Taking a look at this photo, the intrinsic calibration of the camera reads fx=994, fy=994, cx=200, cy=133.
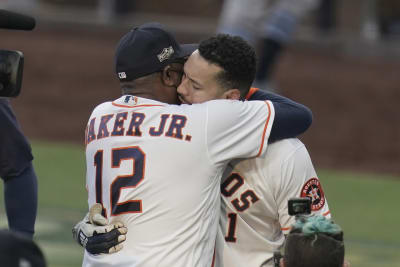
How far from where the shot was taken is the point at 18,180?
457cm

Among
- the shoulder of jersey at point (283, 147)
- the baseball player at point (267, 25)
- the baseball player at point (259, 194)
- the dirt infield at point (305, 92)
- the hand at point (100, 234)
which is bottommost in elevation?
the dirt infield at point (305, 92)

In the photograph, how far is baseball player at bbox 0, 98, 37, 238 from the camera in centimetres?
448

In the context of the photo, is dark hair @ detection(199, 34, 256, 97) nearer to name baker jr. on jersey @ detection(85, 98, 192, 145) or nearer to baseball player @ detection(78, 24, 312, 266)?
baseball player @ detection(78, 24, 312, 266)

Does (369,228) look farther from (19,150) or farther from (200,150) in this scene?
(200,150)

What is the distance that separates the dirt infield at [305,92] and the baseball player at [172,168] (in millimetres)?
8614

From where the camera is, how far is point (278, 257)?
3488 millimetres

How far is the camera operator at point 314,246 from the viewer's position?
9.55 ft

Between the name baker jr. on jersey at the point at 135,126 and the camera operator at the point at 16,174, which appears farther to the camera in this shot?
the camera operator at the point at 16,174

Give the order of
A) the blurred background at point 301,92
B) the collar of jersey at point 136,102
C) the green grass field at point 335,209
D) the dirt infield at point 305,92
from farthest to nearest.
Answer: the dirt infield at point 305,92 → the blurred background at point 301,92 → the green grass field at point 335,209 → the collar of jersey at point 136,102

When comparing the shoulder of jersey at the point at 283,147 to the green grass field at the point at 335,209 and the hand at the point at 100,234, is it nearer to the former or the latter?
the hand at the point at 100,234

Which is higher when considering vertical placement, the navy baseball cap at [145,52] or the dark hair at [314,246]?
the navy baseball cap at [145,52]

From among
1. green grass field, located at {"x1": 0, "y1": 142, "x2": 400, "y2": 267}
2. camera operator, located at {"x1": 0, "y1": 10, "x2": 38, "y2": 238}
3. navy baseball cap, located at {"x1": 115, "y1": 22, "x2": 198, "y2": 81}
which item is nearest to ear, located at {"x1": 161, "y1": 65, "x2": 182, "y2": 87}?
navy baseball cap, located at {"x1": 115, "y1": 22, "x2": 198, "y2": 81}

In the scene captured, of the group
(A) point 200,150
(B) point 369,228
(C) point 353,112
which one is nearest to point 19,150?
(A) point 200,150

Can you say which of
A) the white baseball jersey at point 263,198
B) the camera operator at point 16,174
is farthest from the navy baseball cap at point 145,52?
the camera operator at point 16,174
